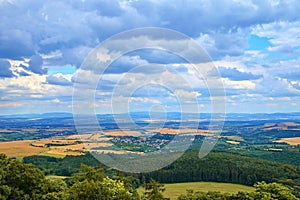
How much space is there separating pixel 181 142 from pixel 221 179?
131 feet

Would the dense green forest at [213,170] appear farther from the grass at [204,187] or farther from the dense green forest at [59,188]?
the dense green forest at [59,188]

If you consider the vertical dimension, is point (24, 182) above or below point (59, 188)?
above

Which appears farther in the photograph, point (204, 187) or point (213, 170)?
point (213, 170)

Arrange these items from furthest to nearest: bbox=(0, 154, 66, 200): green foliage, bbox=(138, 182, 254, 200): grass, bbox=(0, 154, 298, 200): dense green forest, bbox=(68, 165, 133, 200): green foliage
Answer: bbox=(138, 182, 254, 200): grass
bbox=(0, 154, 66, 200): green foliage
bbox=(0, 154, 298, 200): dense green forest
bbox=(68, 165, 133, 200): green foliage

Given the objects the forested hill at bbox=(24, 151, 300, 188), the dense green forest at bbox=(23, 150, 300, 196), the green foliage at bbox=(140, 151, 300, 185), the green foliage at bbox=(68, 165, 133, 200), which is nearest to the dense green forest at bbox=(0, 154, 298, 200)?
the green foliage at bbox=(68, 165, 133, 200)

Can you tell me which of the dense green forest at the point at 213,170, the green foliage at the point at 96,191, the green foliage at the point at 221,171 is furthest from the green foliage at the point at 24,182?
the green foliage at the point at 221,171

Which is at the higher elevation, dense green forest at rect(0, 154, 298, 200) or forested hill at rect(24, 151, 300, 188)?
dense green forest at rect(0, 154, 298, 200)

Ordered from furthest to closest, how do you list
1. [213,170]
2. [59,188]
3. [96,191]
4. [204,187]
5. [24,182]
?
1. [213,170]
2. [204,187]
3. [59,188]
4. [24,182]
5. [96,191]

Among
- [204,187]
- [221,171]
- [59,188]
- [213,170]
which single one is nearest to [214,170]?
[213,170]

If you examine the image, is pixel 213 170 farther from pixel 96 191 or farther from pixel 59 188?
pixel 96 191

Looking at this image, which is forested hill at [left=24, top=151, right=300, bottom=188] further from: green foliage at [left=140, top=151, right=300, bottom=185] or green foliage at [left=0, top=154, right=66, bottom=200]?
green foliage at [left=0, top=154, right=66, bottom=200]

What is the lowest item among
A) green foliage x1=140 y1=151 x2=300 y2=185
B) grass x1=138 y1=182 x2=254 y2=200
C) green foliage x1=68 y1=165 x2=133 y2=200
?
grass x1=138 y1=182 x2=254 y2=200

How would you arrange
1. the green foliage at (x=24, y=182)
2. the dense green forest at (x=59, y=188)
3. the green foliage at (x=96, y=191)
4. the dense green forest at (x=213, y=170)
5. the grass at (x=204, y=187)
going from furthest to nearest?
the dense green forest at (x=213, y=170) < the grass at (x=204, y=187) < the green foliage at (x=24, y=182) < the dense green forest at (x=59, y=188) < the green foliage at (x=96, y=191)

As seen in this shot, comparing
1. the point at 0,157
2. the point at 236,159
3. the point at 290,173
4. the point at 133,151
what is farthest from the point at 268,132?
the point at 0,157
